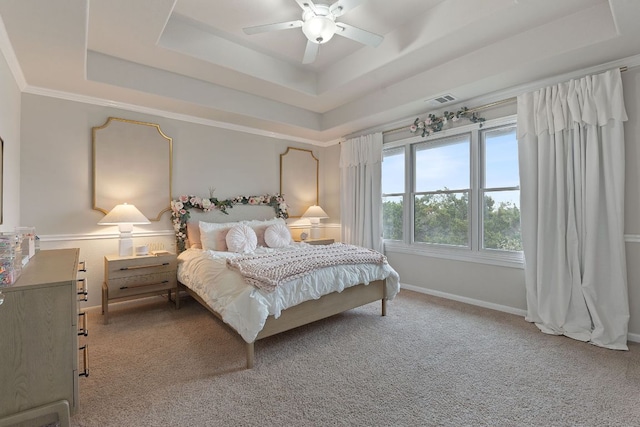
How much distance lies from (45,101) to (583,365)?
564 centimetres

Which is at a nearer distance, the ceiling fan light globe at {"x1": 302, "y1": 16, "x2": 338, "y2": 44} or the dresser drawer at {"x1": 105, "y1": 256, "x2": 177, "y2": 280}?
the ceiling fan light globe at {"x1": 302, "y1": 16, "x2": 338, "y2": 44}

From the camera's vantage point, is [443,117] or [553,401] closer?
[553,401]

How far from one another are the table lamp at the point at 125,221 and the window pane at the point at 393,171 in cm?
343

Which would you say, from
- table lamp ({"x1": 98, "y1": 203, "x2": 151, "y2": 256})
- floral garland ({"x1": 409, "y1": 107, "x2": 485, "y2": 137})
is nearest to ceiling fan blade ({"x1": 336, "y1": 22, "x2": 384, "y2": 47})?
floral garland ({"x1": 409, "y1": 107, "x2": 485, "y2": 137})

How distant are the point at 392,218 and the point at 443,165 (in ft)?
3.68

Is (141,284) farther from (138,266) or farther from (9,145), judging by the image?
(9,145)

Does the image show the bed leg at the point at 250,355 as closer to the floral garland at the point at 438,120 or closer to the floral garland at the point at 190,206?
the floral garland at the point at 190,206

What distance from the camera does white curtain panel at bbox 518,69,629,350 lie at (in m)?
2.64

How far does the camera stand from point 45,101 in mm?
3230

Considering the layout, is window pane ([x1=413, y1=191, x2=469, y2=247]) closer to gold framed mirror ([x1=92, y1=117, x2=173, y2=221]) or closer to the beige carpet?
the beige carpet

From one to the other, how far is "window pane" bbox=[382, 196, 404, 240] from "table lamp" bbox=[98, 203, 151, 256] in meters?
3.37

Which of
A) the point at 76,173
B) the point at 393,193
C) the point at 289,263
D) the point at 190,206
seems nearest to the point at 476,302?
the point at 393,193

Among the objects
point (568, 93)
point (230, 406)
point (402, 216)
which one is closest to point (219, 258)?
point (230, 406)

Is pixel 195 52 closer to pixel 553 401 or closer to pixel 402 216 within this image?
pixel 402 216
